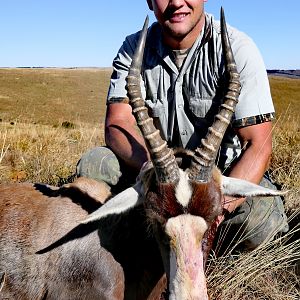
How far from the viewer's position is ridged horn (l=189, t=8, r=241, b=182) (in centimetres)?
512

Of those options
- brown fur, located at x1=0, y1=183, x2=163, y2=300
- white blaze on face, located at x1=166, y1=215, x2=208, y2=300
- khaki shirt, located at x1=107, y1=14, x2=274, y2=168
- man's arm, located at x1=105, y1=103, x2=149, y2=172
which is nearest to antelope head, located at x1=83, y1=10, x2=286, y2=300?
white blaze on face, located at x1=166, y1=215, x2=208, y2=300

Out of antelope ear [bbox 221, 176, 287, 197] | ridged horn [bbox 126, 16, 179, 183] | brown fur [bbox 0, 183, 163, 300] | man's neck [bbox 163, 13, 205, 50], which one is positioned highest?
man's neck [bbox 163, 13, 205, 50]

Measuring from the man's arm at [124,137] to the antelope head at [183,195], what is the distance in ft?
3.75

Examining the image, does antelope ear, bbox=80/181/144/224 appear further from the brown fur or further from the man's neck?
the man's neck

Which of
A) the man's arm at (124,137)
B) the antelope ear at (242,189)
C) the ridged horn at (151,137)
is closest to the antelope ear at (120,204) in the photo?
the ridged horn at (151,137)

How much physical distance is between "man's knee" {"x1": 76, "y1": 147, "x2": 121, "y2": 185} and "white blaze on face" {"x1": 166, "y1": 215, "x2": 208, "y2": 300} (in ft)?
8.06

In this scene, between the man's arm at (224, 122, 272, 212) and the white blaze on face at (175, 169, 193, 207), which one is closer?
the white blaze on face at (175, 169, 193, 207)

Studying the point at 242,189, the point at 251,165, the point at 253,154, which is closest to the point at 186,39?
the point at 253,154

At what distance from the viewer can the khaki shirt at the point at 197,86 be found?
6820 mm

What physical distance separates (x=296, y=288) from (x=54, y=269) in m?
3.19

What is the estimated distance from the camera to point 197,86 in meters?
7.21

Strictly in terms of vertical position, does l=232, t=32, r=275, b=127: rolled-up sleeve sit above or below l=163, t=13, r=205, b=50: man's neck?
below

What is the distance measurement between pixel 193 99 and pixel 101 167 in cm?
153

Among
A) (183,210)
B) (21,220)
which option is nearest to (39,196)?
(21,220)
